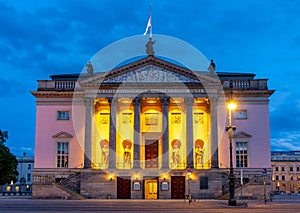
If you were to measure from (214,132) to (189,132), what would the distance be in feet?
10.0

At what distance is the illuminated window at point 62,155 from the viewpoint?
59.1 m

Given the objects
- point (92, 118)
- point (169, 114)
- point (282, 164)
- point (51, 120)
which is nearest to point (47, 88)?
point (51, 120)

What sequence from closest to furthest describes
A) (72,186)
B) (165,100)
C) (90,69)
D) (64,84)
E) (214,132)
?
1. (72,186)
2. (214,132)
3. (165,100)
4. (90,69)
5. (64,84)

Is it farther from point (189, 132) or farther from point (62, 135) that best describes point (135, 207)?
point (62, 135)

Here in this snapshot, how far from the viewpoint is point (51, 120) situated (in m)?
59.9

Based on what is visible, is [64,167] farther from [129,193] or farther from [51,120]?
[129,193]

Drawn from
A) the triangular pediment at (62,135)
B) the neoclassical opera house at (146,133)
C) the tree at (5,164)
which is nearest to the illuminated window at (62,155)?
the neoclassical opera house at (146,133)

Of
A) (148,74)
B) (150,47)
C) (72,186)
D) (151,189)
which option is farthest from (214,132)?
(72,186)

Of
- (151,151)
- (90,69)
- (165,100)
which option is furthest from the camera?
(151,151)

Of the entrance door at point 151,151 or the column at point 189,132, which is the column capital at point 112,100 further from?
the column at point 189,132

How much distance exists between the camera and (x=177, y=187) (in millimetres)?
53438

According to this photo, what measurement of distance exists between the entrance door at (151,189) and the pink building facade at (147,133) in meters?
0.07

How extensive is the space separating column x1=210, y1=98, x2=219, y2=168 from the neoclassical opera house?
0.12m

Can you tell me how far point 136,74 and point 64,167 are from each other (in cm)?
1515
